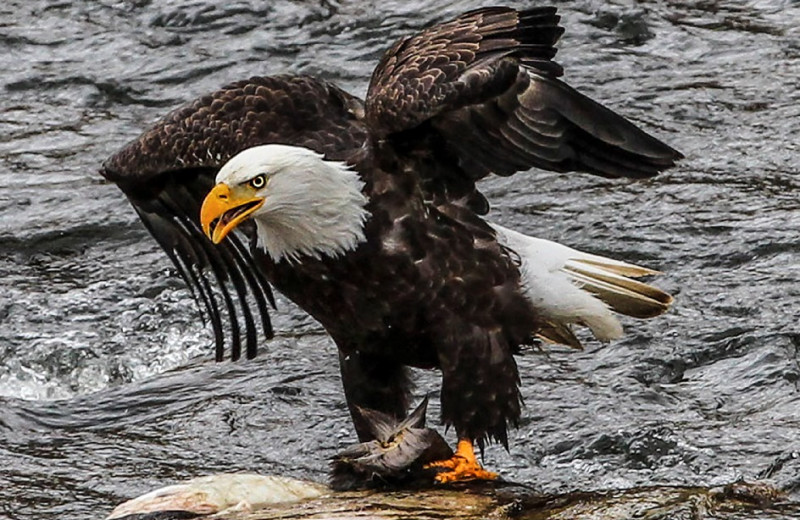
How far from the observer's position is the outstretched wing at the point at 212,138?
6.13m

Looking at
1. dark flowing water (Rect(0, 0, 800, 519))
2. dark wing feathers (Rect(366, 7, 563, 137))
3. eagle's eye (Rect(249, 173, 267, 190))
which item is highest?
dark wing feathers (Rect(366, 7, 563, 137))

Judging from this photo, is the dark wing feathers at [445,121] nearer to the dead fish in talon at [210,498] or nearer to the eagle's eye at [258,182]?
the eagle's eye at [258,182]

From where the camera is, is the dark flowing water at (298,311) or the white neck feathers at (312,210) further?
the dark flowing water at (298,311)

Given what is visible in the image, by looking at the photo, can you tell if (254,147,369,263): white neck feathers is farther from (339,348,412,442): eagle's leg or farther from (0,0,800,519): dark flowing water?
(0,0,800,519): dark flowing water

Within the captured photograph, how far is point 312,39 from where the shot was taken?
989 centimetres

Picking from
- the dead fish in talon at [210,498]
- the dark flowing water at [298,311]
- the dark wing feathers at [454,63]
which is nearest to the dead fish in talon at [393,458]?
the dead fish in talon at [210,498]

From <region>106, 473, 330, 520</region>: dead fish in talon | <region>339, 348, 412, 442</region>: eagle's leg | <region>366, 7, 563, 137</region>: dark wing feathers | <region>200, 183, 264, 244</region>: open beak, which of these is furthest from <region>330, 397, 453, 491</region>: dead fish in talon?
<region>366, 7, 563, 137</region>: dark wing feathers

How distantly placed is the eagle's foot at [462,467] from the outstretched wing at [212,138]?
88 cm

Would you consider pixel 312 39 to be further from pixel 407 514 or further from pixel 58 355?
pixel 407 514

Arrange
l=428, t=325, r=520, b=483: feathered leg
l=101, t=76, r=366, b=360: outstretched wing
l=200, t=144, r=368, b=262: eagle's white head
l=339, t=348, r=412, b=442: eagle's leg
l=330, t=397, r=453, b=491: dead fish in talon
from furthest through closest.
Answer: l=339, t=348, r=412, b=442: eagle's leg, l=101, t=76, r=366, b=360: outstretched wing, l=428, t=325, r=520, b=483: feathered leg, l=200, t=144, r=368, b=262: eagle's white head, l=330, t=397, r=453, b=491: dead fish in talon

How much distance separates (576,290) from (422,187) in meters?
0.67

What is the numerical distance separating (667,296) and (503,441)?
0.77 m

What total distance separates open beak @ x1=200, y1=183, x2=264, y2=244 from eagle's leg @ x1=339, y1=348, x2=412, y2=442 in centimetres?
81

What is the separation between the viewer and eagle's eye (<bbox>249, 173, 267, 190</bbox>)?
567cm
